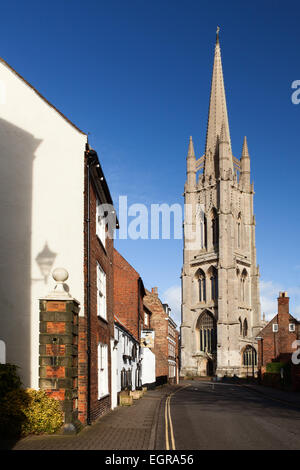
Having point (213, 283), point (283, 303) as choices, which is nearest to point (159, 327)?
point (283, 303)

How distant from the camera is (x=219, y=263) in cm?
10025

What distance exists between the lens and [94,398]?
1623 cm

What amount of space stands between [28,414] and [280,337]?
51.1 meters

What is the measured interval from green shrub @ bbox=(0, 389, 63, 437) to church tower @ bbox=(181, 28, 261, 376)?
3247 inches

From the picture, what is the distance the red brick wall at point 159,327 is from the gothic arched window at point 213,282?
1809 inches

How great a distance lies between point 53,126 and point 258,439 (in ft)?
35.2

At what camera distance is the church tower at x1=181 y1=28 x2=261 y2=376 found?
96.7m

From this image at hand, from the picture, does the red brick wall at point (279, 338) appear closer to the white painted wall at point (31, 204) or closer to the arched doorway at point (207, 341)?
the arched doorway at point (207, 341)

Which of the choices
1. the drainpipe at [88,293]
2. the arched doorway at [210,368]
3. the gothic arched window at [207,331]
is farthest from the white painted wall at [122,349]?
the arched doorway at [210,368]

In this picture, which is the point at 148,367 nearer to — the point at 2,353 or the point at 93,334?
the point at 93,334

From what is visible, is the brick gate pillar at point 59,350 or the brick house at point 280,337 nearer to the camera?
the brick gate pillar at point 59,350

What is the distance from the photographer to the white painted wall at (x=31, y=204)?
15031 mm
